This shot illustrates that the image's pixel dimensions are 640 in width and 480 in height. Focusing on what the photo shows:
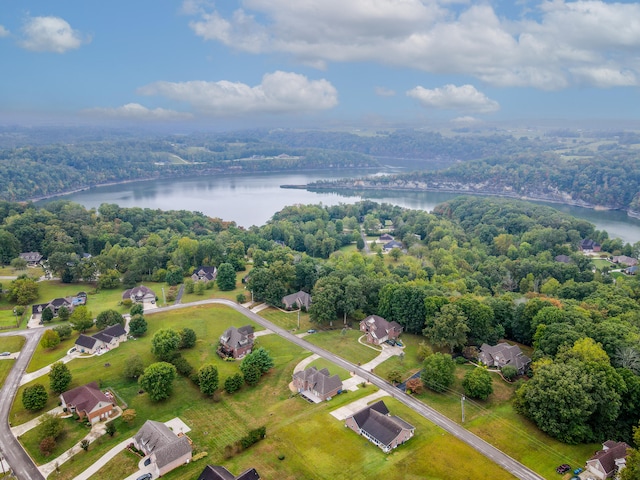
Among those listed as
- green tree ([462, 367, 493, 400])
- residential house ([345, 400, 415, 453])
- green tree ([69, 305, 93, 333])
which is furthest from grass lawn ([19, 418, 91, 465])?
green tree ([462, 367, 493, 400])

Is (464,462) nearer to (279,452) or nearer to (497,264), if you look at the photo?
(279,452)

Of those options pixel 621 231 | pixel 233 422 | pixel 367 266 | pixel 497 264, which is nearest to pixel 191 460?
pixel 233 422

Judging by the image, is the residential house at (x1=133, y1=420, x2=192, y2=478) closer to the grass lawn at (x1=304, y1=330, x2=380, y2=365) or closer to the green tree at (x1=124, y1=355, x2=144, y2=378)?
the green tree at (x1=124, y1=355, x2=144, y2=378)

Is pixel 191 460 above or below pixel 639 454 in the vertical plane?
below

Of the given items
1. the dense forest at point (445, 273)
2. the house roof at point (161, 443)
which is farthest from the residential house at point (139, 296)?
the house roof at point (161, 443)

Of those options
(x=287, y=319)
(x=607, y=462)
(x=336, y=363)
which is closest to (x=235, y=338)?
(x=287, y=319)

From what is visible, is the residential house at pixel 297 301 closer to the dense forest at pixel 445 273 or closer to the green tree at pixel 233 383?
the dense forest at pixel 445 273

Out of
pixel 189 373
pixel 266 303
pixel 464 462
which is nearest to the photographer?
pixel 464 462
